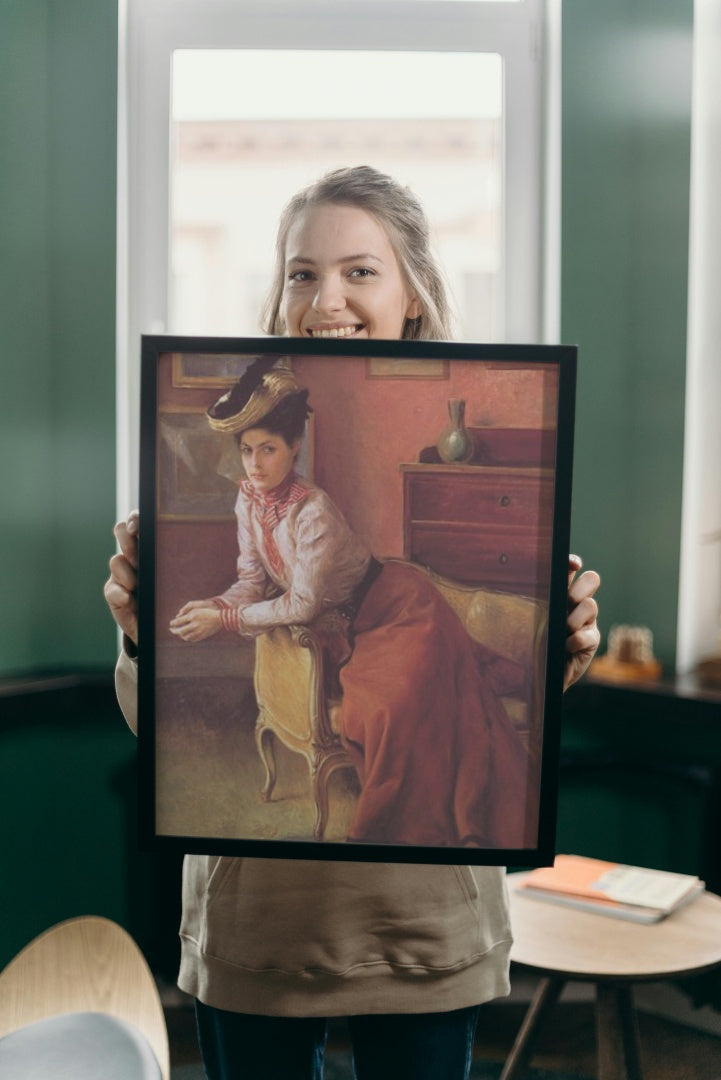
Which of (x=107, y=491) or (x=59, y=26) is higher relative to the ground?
(x=59, y=26)

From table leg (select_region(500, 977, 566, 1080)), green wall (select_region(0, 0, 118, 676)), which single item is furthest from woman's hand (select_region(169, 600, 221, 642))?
green wall (select_region(0, 0, 118, 676))

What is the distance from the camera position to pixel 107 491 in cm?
258

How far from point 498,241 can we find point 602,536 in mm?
789

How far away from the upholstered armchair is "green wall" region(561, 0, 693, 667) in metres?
1.74

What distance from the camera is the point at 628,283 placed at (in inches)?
104

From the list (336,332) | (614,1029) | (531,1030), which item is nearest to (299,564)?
(336,332)

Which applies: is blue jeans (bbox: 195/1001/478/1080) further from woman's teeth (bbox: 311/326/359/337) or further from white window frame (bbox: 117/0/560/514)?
white window frame (bbox: 117/0/560/514)

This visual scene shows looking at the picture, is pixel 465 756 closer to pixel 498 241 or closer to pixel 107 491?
pixel 107 491

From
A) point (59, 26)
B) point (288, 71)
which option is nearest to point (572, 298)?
point (288, 71)

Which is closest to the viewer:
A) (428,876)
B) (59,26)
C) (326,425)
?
(326,425)

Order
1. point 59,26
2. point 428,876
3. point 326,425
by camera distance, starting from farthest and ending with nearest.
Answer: point 59,26, point 428,876, point 326,425

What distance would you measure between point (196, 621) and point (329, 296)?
0.38 m

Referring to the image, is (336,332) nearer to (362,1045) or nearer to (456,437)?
(456,437)

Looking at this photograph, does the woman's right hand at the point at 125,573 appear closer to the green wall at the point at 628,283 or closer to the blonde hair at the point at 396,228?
the blonde hair at the point at 396,228
